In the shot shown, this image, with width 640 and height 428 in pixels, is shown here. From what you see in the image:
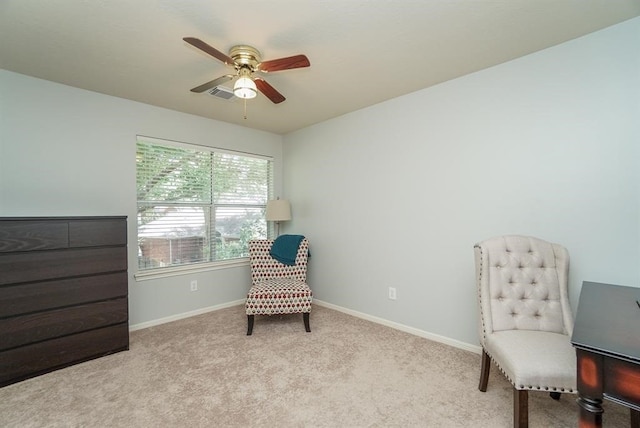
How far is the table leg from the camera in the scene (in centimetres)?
89

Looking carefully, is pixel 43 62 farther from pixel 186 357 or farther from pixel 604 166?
pixel 604 166

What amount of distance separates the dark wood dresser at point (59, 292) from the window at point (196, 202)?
0.68m

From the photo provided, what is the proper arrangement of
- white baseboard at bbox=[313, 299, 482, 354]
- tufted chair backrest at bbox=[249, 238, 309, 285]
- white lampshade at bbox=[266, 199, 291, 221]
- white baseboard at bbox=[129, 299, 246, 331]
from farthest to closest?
white lampshade at bbox=[266, 199, 291, 221]
tufted chair backrest at bbox=[249, 238, 309, 285]
white baseboard at bbox=[129, 299, 246, 331]
white baseboard at bbox=[313, 299, 482, 354]

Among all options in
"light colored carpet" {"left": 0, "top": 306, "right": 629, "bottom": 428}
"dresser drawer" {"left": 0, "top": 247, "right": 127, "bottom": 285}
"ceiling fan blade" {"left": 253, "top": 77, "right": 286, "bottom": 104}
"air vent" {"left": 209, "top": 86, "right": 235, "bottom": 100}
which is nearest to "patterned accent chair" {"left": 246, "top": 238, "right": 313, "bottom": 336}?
"light colored carpet" {"left": 0, "top": 306, "right": 629, "bottom": 428}

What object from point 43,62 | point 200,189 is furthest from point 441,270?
point 43,62

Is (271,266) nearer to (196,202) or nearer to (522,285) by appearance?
(196,202)

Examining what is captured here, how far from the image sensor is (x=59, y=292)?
7.40 feet

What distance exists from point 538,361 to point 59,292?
330cm

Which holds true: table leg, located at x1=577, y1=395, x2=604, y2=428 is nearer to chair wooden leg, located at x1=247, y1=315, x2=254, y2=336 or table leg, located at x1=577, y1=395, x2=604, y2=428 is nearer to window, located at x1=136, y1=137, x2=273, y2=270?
chair wooden leg, located at x1=247, y1=315, x2=254, y2=336

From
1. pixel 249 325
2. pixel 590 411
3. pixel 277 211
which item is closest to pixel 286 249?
pixel 277 211

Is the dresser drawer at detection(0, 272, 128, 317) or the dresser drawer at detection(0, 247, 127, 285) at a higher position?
the dresser drawer at detection(0, 247, 127, 285)

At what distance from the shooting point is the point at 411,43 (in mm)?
2020

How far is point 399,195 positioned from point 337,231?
3.22ft

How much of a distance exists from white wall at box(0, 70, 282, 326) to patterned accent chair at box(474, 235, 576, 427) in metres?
3.08
